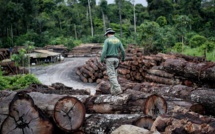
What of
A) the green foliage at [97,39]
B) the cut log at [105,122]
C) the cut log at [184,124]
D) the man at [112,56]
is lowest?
the cut log at [105,122]

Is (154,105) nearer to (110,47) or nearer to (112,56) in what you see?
A: (112,56)

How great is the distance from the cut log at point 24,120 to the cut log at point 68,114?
0.78ft

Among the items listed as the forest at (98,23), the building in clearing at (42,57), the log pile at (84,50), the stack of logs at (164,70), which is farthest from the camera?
the log pile at (84,50)

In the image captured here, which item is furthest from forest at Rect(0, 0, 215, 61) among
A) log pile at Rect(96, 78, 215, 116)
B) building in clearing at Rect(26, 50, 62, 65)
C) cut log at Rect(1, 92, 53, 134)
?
cut log at Rect(1, 92, 53, 134)

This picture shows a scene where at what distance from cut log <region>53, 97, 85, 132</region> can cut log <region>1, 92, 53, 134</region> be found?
238 mm

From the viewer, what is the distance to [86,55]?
37312mm

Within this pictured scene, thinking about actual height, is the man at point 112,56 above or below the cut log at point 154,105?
above

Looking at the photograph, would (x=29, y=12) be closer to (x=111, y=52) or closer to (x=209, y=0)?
(x=209, y=0)

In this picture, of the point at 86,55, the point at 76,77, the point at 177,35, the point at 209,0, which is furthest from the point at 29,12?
the point at 209,0

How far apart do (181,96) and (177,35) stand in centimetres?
2493

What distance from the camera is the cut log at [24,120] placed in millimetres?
5184

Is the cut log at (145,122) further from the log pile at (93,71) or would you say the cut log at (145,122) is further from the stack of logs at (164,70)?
the log pile at (93,71)

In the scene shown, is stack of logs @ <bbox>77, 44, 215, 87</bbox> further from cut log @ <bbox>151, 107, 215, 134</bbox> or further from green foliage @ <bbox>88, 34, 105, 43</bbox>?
green foliage @ <bbox>88, 34, 105, 43</bbox>

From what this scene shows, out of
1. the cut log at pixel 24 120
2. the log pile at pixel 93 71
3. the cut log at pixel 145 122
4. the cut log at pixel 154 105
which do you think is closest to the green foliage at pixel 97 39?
the log pile at pixel 93 71
